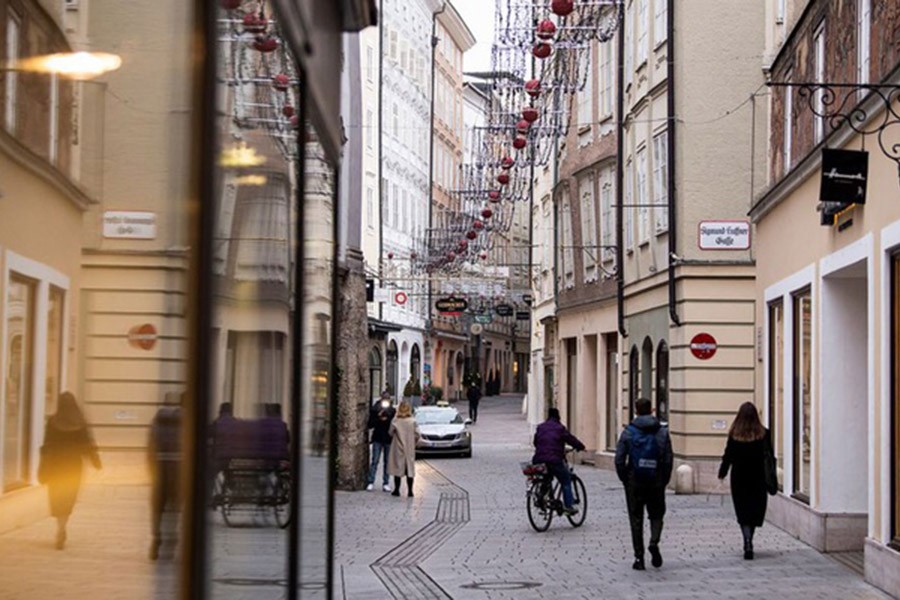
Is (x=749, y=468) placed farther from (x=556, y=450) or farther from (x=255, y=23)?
(x=255, y=23)

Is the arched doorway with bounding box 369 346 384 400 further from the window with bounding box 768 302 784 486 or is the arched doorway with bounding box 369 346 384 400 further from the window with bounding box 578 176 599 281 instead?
the window with bounding box 768 302 784 486

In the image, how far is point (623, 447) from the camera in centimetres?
1719

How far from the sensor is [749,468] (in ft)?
58.1

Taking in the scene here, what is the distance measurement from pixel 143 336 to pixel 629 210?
110 feet

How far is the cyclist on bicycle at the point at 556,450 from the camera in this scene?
2117cm

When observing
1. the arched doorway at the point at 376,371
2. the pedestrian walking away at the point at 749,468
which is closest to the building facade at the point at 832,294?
the pedestrian walking away at the point at 749,468

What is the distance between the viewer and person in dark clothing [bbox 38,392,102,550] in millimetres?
1747

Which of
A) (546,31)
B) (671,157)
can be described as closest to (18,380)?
(546,31)

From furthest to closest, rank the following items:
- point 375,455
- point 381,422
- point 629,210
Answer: point 629,210, point 375,455, point 381,422

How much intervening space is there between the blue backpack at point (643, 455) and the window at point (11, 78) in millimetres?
15580

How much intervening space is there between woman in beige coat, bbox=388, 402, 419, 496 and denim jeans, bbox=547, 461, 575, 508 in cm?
660

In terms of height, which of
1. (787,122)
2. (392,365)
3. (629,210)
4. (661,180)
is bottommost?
(392,365)

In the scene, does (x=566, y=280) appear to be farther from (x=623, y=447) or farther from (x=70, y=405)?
(x=70, y=405)

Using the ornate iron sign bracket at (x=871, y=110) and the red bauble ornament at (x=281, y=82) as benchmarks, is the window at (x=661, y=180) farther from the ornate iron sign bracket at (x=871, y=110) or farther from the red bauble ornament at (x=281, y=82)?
the red bauble ornament at (x=281, y=82)
